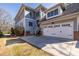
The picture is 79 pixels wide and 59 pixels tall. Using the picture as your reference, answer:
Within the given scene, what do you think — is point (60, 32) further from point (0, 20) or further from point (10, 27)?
point (0, 20)

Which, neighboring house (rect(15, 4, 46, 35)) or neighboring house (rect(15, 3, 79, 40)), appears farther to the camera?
neighboring house (rect(15, 3, 79, 40))

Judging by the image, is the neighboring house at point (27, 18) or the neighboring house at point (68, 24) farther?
the neighboring house at point (68, 24)

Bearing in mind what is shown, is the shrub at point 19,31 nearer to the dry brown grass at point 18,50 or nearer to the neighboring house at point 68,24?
the dry brown grass at point 18,50

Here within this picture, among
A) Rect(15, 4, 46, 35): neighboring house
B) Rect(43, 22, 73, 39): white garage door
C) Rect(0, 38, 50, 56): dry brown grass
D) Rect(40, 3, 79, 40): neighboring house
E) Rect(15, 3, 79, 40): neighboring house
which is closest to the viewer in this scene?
Rect(0, 38, 50, 56): dry brown grass

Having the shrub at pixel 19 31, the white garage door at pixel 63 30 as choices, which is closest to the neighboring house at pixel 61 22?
the white garage door at pixel 63 30

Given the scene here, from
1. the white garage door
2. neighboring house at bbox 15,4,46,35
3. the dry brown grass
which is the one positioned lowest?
the dry brown grass

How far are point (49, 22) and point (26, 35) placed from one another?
2.79 meters

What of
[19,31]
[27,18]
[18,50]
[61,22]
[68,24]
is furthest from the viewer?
[61,22]

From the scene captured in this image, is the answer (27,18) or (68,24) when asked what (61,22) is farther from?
(27,18)

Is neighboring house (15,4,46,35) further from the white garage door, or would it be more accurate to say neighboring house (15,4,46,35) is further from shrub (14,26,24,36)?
the white garage door

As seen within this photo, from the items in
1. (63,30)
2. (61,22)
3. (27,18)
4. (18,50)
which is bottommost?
(18,50)

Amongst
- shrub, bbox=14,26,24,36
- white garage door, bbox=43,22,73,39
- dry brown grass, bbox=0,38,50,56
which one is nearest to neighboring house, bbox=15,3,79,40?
white garage door, bbox=43,22,73,39

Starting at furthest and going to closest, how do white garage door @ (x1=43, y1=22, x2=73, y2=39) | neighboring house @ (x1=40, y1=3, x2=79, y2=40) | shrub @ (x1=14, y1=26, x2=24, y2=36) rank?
white garage door @ (x1=43, y1=22, x2=73, y2=39) < neighboring house @ (x1=40, y1=3, x2=79, y2=40) < shrub @ (x1=14, y1=26, x2=24, y2=36)

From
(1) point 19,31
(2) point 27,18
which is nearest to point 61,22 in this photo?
(2) point 27,18
